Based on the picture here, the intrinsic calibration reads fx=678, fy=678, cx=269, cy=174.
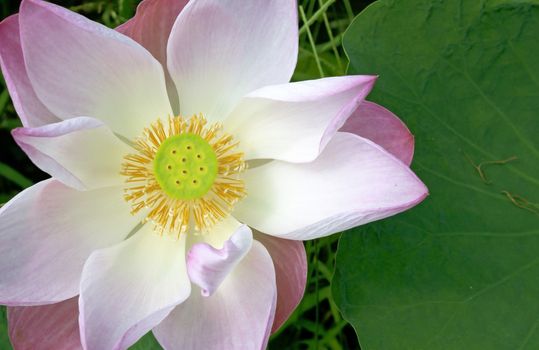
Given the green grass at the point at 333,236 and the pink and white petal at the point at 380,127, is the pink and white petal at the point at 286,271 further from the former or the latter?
the green grass at the point at 333,236

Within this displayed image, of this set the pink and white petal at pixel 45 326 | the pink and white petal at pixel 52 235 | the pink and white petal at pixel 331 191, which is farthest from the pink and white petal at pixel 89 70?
the pink and white petal at pixel 45 326

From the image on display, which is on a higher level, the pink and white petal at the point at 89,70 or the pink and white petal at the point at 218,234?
the pink and white petal at the point at 89,70

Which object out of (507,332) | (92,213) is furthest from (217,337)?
(507,332)

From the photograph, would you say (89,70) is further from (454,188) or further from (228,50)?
(454,188)

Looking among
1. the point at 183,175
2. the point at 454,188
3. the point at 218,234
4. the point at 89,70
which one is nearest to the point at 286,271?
the point at 218,234

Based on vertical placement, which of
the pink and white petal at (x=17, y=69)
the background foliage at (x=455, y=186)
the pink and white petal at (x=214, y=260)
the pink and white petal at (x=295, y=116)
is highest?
the pink and white petal at (x=17, y=69)

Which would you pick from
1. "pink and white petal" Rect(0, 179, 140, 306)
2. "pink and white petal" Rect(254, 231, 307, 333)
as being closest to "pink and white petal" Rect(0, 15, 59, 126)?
"pink and white petal" Rect(0, 179, 140, 306)

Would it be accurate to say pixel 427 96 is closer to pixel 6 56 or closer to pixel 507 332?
pixel 507 332

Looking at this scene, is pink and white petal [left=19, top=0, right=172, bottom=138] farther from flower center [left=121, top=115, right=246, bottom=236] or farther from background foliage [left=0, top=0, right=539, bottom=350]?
background foliage [left=0, top=0, right=539, bottom=350]
